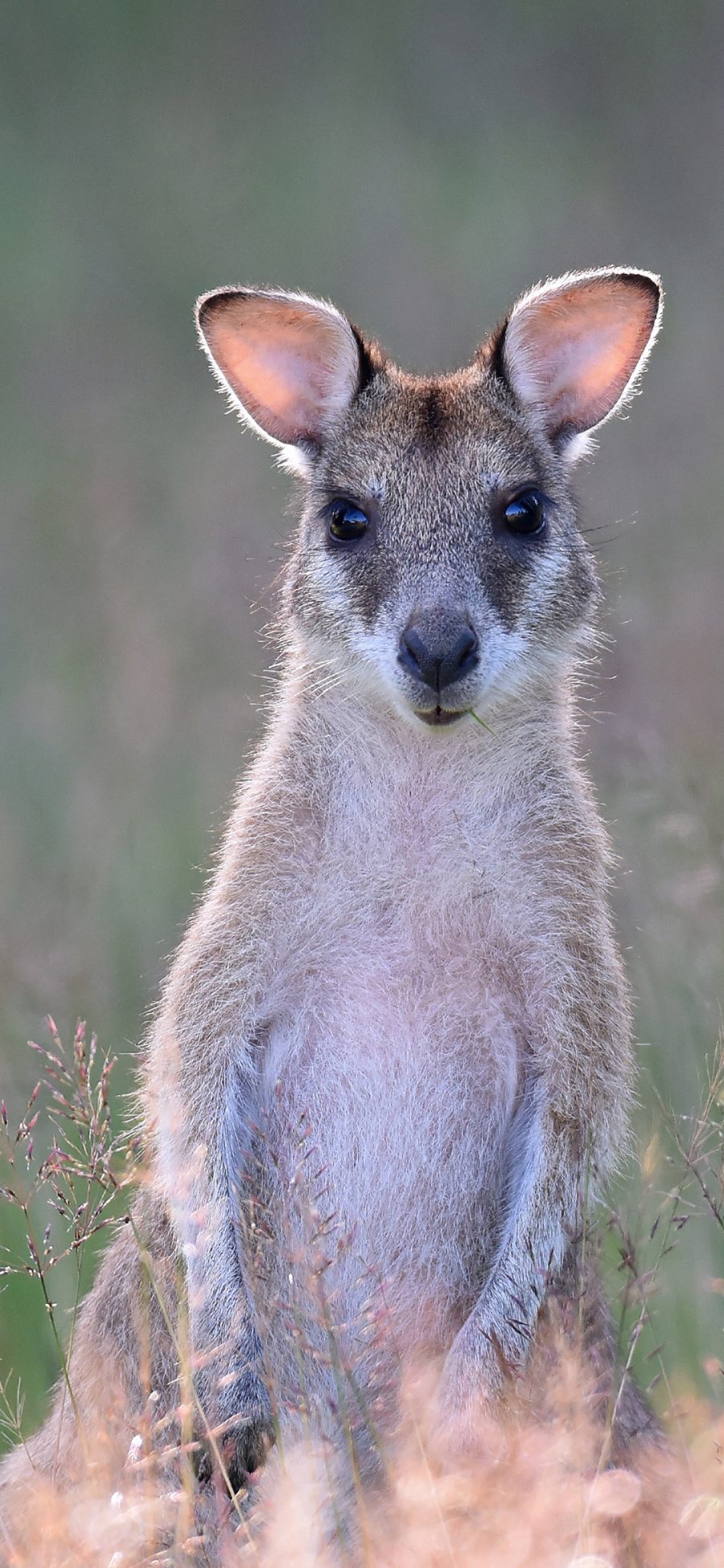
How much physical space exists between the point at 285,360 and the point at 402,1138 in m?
2.02

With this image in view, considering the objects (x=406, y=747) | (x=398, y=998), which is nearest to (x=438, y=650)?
(x=406, y=747)

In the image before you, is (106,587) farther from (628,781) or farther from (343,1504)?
(343,1504)

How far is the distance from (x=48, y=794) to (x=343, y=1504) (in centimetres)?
466

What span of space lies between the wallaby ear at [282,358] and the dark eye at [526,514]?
1.82 feet

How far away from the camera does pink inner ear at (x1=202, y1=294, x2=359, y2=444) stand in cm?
505

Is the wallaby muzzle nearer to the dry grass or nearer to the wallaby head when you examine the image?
the wallaby head

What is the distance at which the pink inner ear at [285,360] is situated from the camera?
505 cm

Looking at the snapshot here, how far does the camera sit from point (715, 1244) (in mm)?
5668

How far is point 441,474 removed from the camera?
16.1 ft

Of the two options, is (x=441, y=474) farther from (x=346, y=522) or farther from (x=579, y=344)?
(x=579, y=344)

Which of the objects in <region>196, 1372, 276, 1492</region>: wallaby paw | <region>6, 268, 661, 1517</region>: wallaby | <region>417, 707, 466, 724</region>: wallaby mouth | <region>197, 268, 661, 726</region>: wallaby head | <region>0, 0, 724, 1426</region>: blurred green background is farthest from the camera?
<region>0, 0, 724, 1426</region>: blurred green background

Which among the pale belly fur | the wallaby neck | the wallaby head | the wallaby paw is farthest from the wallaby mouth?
the wallaby paw

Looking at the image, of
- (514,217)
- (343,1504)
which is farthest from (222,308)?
(514,217)

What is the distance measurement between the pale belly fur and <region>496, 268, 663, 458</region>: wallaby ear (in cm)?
165
